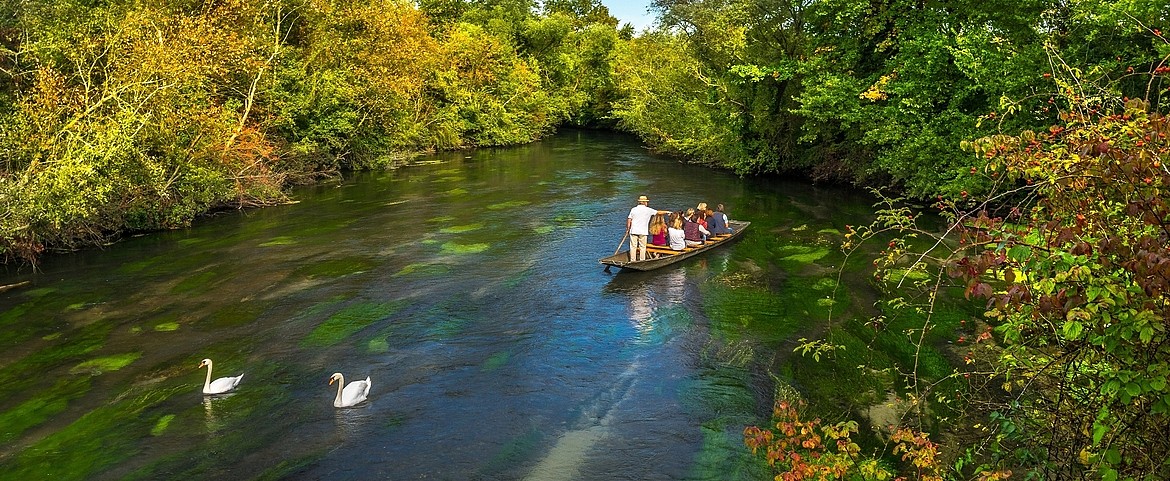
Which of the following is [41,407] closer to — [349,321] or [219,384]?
[219,384]

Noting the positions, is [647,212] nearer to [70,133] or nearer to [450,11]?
[70,133]

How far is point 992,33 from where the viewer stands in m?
21.5

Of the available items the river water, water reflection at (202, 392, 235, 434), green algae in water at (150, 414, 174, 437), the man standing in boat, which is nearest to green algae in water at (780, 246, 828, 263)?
the river water

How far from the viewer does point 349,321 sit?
50.9ft

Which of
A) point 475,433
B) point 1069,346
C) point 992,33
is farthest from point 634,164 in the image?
point 1069,346

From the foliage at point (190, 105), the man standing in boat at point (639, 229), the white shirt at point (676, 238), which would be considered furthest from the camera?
the white shirt at point (676, 238)

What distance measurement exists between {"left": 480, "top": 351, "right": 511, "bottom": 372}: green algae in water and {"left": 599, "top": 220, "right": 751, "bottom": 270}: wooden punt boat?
5390 millimetres

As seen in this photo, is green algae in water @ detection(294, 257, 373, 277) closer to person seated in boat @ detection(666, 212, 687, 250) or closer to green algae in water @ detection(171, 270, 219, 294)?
green algae in water @ detection(171, 270, 219, 294)

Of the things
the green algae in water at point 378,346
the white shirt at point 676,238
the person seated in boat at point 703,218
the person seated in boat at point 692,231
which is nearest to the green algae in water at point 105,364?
the green algae in water at point 378,346

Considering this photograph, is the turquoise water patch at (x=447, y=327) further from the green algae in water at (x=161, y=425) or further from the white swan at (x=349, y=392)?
the green algae in water at (x=161, y=425)

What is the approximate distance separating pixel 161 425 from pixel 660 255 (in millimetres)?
12132

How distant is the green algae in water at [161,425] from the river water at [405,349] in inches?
1.7

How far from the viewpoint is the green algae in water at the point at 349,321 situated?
14.5 meters

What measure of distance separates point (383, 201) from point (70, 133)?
1246 cm
